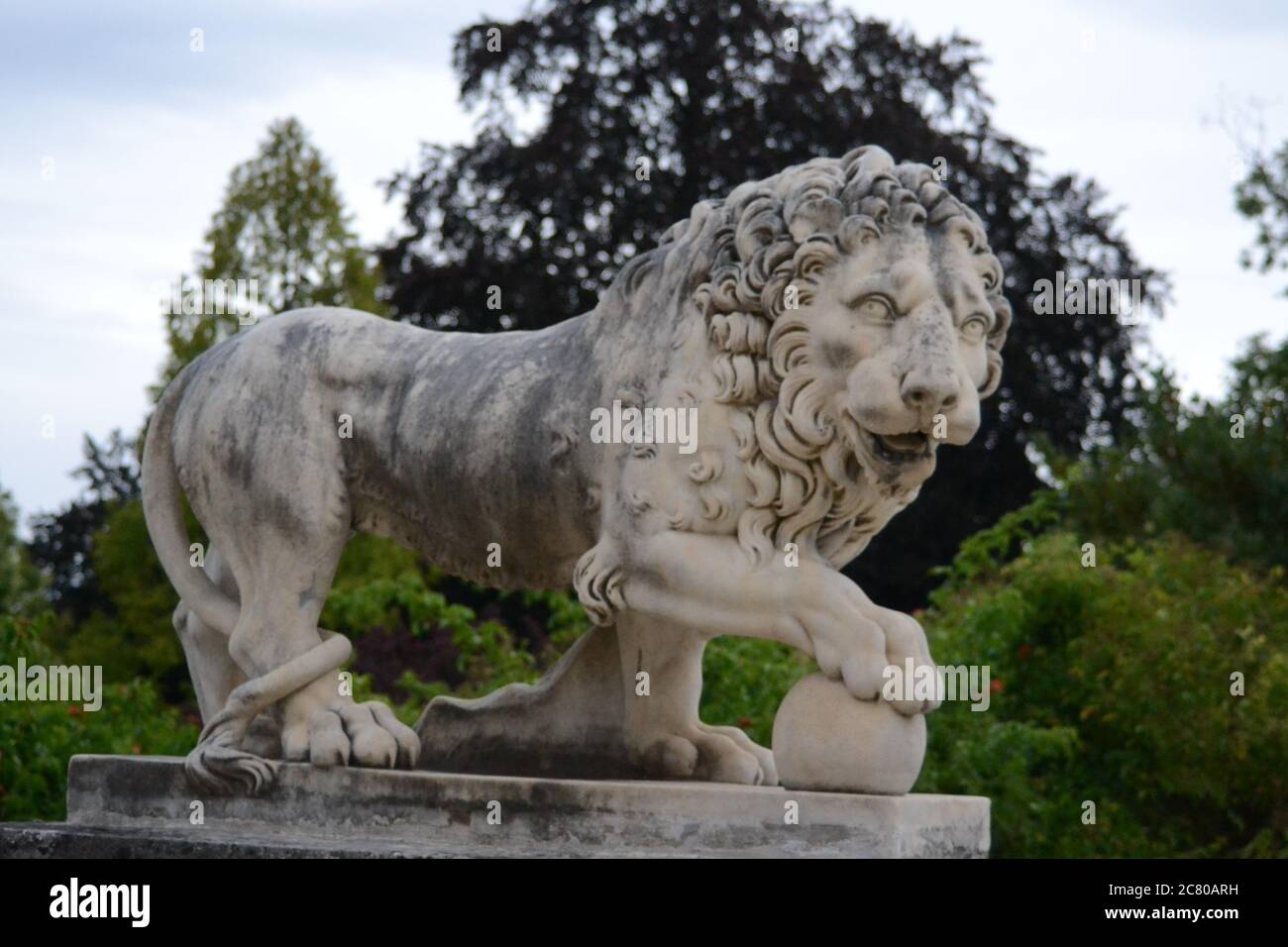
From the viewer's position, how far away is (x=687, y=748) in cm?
594

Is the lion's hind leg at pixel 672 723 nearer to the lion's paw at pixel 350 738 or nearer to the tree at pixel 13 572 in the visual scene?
the lion's paw at pixel 350 738

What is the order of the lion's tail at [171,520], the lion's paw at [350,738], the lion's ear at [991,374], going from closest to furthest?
1. the lion's ear at [991,374]
2. the lion's paw at [350,738]
3. the lion's tail at [171,520]

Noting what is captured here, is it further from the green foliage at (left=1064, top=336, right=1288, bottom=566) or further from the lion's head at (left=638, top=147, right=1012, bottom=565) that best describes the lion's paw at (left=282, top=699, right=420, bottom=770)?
the green foliage at (left=1064, top=336, right=1288, bottom=566)

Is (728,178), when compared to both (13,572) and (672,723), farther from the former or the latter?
(13,572)

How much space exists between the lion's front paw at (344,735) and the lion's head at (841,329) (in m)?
1.27

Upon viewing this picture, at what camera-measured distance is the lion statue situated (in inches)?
208

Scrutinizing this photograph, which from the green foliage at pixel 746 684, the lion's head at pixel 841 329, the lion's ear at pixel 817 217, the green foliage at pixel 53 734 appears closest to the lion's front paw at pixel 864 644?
the lion's head at pixel 841 329

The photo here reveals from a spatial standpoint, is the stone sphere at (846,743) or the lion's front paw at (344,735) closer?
the stone sphere at (846,743)

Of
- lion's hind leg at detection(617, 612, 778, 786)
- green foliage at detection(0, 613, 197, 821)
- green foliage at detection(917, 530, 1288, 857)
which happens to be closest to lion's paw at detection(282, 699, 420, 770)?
lion's hind leg at detection(617, 612, 778, 786)

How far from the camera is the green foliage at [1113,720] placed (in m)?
9.63

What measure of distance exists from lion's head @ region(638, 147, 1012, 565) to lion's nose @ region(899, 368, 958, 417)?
0.02 meters

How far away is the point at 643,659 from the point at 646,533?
633 millimetres
